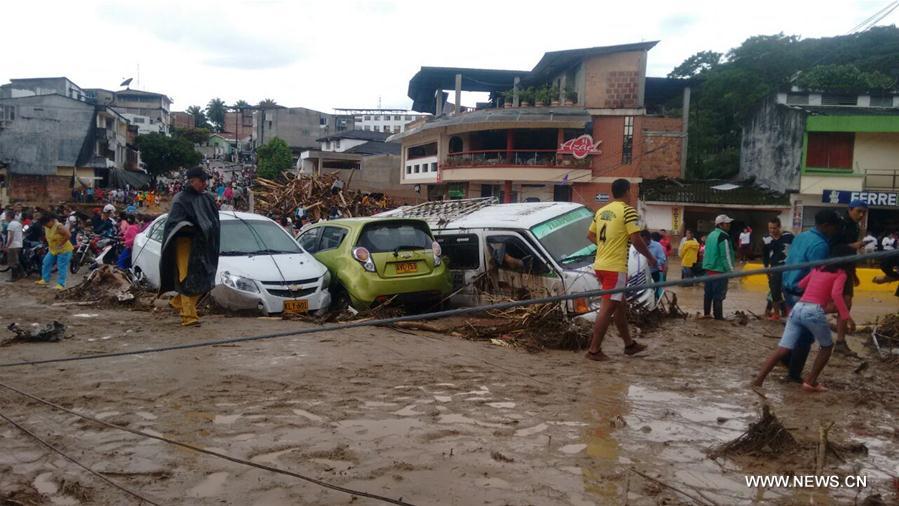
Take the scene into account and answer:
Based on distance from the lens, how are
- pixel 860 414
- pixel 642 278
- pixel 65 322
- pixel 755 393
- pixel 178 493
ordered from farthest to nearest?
1. pixel 642 278
2. pixel 65 322
3. pixel 755 393
4. pixel 860 414
5. pixel 178 493

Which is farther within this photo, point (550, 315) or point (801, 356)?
point (550, 315)

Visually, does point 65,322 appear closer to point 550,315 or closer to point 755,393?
point 550,315

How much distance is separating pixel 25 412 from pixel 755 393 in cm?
534

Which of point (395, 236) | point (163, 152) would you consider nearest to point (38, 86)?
point (163, 152)

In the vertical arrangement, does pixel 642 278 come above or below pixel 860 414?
above

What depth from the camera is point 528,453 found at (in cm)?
386

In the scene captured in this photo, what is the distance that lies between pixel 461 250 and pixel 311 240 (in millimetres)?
2508

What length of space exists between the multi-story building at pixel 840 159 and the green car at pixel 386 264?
2453cm

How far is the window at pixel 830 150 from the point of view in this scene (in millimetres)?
28422

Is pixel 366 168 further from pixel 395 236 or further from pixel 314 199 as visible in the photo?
pixel 395 236

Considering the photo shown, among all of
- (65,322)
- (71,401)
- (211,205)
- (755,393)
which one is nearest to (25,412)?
(71,401)

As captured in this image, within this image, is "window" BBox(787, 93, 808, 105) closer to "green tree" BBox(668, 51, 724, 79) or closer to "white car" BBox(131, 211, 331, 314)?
"green tree" BBox(668, 51, 724, 79)

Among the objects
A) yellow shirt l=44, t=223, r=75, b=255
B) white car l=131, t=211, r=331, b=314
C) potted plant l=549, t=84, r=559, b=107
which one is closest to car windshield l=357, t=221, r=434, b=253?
white car l=131, t=211, r=331, b=314

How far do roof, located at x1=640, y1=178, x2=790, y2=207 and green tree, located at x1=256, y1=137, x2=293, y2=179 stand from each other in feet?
124
